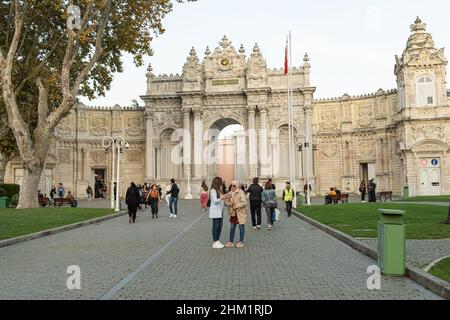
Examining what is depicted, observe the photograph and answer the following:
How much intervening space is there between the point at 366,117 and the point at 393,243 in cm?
4418

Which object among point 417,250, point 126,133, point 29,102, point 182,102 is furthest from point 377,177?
point 417,250

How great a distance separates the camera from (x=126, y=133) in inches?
2202

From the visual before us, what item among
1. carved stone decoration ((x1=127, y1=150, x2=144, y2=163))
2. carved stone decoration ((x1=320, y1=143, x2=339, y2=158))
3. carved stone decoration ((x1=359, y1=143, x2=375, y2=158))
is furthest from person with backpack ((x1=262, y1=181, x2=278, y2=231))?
carved stone decoration ((x1=127, y1=150, x2=144, y2=163))

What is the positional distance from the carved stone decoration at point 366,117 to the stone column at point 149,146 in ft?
70.9

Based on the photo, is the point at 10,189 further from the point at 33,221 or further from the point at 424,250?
the point at 424,250

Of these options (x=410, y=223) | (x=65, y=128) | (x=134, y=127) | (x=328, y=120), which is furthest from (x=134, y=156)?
(x=410, y=223)

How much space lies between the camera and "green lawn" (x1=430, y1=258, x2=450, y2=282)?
27.3 feet

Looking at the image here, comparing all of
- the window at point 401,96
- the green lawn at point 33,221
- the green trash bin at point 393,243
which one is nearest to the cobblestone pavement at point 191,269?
the green trash bin at point 393,243

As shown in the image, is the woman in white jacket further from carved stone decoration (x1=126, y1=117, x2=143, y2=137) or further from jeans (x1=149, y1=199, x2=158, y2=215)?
carved stone decoration (x1=126, y1=117, x2=143, y2=137)

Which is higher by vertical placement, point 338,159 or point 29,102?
point 29,102

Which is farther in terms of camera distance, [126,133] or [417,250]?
[126,133]

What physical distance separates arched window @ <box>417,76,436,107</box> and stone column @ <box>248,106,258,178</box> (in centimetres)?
1556
